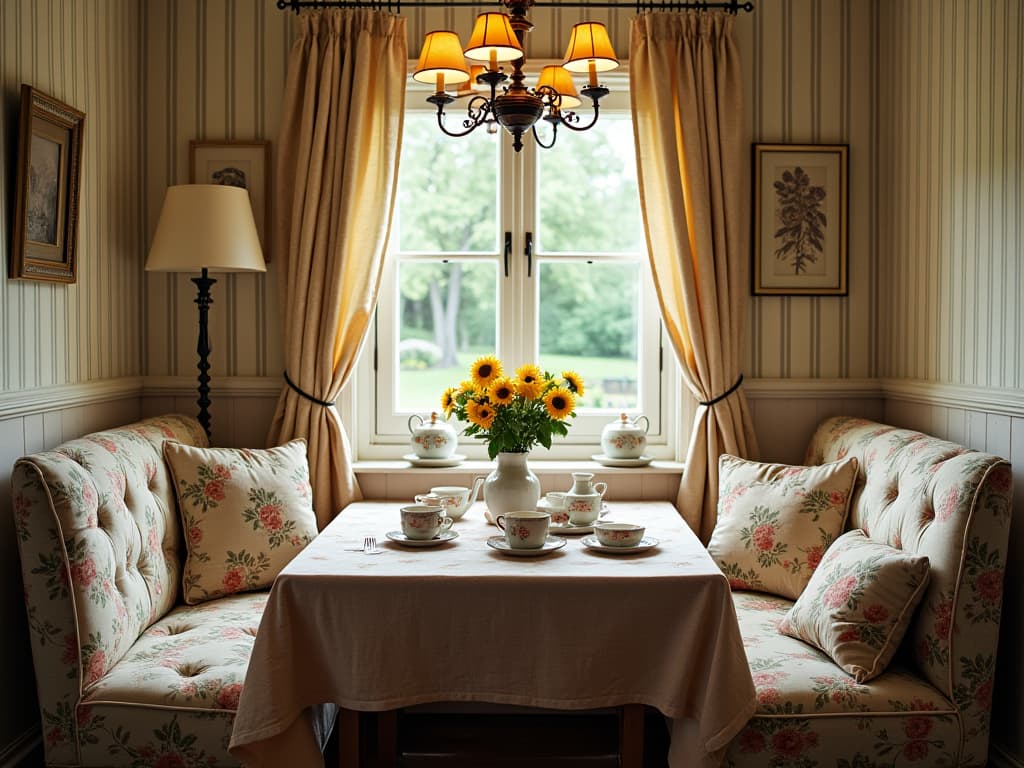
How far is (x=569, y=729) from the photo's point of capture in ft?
10.0

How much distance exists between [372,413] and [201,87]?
1381mm

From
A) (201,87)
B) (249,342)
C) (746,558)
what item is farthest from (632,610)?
(201,87)

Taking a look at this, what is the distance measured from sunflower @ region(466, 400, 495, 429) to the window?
947 millimetres

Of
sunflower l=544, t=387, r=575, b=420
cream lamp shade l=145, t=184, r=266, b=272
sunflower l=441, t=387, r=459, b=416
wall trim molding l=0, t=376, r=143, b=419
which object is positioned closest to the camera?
wall trim molding l=0, t=376, r=143, b=419

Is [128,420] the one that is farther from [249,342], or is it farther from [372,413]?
[372,413]

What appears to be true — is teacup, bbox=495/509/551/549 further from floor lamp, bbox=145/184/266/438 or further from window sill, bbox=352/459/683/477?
floor lamp, bbox=145/184/266/438

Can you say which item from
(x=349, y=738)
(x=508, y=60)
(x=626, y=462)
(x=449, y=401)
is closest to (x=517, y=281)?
(x=626, y=462)

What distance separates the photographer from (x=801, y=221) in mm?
3582

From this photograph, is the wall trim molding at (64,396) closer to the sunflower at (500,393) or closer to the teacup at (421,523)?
the teacup at (421,523)

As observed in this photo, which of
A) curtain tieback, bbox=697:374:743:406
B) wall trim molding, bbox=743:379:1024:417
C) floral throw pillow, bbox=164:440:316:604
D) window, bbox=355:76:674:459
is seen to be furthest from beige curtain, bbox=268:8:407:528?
wall trim molding, bbox=743:379:1024:417

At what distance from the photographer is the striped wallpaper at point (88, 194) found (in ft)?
8.78

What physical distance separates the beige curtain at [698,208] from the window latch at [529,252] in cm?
45

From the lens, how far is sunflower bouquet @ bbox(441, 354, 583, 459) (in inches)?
107

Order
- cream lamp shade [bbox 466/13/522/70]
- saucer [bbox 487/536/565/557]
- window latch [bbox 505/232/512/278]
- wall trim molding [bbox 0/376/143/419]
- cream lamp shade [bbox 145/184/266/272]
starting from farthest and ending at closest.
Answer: window latch [bbox 505/232/512/278], cream lamp shade [bbox 145/184/266/272], wall trim molding [bbox 0/376/143/419], saucer [bbox 487/536/565/557], cream lamp shade [bbox 466/13/522/70]
